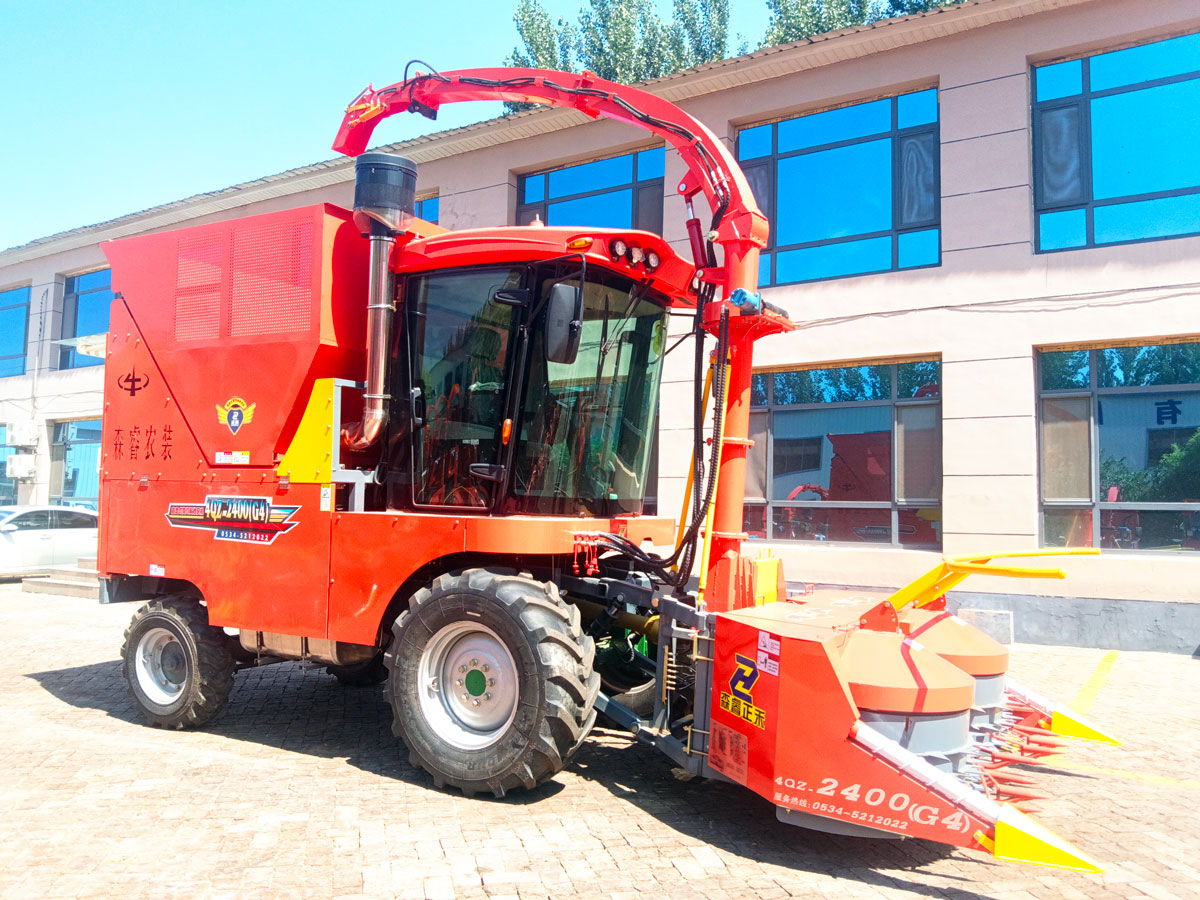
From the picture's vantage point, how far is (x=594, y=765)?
208 inches

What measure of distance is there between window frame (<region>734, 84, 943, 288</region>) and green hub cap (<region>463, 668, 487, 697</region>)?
326 inches

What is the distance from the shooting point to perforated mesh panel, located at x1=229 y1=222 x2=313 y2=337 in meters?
5.66

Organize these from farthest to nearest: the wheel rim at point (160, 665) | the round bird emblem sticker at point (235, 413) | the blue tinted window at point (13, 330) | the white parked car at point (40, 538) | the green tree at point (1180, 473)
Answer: the blue tinted window at point (13, 330), the white parked car at point (40, 538), the green tree at point (1180, 473), the wheel rim at point (160, 665), the round bird emblem sticker at point (235, 413)

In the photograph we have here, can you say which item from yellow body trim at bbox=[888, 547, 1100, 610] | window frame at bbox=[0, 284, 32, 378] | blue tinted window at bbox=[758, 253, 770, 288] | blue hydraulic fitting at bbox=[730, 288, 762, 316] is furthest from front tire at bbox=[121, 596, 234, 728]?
window frame at bbox=[0, 284, 32, 378]

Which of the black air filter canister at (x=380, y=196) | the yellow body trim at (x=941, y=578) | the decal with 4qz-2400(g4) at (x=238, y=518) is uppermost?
the black air filter canister at (x=380, y=196)

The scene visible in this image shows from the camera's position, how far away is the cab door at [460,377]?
5.14m

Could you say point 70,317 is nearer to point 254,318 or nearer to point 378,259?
point 254,318

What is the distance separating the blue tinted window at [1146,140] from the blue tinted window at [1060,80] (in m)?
0.32

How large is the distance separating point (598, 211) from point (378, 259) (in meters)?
8.74

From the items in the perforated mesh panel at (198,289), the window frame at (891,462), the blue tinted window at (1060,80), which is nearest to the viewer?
the perforated mesh panel at (198,289)

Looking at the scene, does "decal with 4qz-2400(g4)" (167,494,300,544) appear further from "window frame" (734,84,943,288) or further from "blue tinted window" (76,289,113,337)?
"blue tinted window" (76,289,113,337)

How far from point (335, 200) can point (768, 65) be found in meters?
8.63

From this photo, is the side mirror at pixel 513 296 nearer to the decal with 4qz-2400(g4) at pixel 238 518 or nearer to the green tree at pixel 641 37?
the decal with 4qz-2400(g4) at pixel 238 518

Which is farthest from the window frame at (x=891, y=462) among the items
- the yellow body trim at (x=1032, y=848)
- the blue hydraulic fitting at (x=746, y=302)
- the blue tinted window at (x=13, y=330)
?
the blue tinted window at (x=13, y=330)
